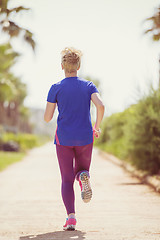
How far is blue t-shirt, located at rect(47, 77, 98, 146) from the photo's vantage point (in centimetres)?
433

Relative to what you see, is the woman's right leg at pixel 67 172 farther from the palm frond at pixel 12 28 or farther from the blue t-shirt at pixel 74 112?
the palm frond at pixel 12 28

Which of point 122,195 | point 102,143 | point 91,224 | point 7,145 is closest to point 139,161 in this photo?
point 122,195

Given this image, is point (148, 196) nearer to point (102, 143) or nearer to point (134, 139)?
point (134, 139)

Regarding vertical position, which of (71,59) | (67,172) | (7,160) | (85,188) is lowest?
(85,188)

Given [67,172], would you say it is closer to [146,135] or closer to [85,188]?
[85,188]

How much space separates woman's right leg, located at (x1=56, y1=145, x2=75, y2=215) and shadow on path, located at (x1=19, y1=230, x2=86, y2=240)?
0.24 metres

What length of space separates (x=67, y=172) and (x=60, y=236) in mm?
669

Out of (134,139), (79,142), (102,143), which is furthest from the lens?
(102,143)

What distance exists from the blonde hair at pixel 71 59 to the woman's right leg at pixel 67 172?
854mm

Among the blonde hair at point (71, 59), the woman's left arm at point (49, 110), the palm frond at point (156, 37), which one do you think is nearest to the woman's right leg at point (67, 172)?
the woman's left arm at point (49, 110)

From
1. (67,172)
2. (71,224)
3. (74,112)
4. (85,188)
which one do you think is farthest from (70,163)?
(71,224)

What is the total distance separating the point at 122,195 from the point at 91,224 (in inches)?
108

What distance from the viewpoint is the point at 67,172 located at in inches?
176

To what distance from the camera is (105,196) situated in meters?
7.73
